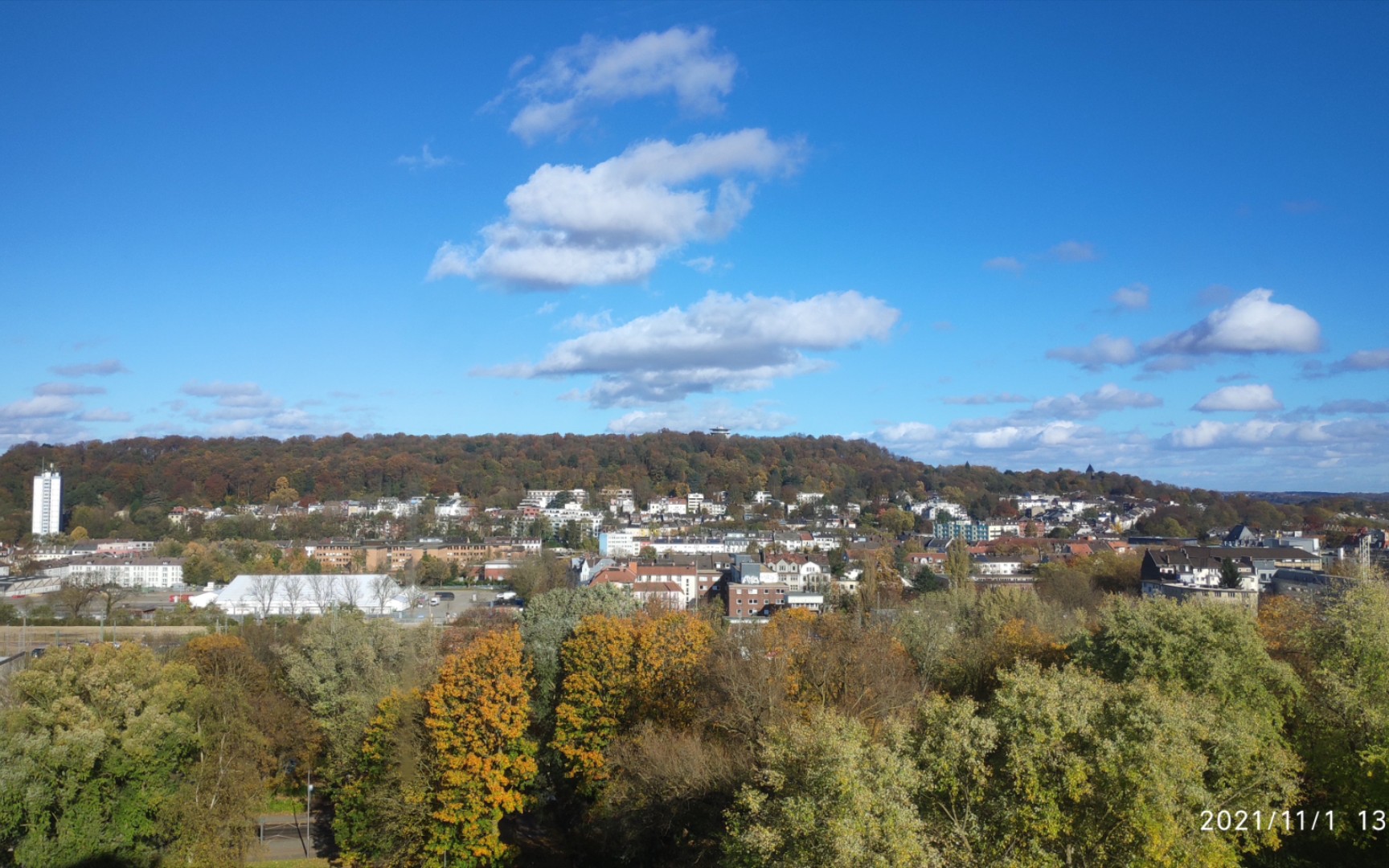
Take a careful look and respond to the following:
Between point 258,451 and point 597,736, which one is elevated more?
point 258,451

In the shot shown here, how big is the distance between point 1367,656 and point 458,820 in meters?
14.3

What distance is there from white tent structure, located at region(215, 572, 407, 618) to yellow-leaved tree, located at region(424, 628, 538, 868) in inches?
1194

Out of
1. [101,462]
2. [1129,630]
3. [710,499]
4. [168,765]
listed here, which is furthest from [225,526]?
[1129,630]

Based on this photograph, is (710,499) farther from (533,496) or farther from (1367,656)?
(1367,656)

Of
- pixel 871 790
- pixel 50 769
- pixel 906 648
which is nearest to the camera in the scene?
pixel 871 790

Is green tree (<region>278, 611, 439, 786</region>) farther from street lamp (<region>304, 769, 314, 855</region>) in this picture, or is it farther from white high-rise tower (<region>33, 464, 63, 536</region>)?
white high-rise tower (<region>33, 464, 63, 536</region>)

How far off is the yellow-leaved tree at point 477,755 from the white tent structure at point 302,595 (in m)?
30.3

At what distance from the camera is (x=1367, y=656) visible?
13.7 metres

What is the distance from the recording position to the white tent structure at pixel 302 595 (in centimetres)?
4725

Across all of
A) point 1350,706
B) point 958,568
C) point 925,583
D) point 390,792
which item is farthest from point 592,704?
point 958,568

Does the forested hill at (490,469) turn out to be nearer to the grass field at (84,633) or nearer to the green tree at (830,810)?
the grass field at (84,633)

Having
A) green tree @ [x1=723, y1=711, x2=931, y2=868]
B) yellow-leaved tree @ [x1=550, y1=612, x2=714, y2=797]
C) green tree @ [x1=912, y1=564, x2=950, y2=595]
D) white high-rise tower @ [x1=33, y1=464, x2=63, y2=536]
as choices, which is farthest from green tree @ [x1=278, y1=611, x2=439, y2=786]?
white high-rise tower @ [x1=33, y1=464, x2=63, y2=536]

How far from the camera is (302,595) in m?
48.9

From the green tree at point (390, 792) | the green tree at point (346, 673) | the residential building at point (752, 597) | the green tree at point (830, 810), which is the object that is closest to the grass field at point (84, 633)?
the green tree at point (346, 673)
